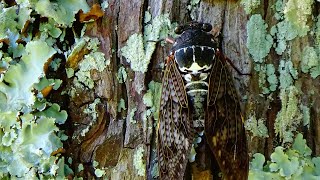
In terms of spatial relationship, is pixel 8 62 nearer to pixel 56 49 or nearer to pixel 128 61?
pixel 56 49

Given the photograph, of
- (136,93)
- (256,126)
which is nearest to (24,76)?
(136,93)

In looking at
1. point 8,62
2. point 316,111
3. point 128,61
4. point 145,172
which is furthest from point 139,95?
point 316,111

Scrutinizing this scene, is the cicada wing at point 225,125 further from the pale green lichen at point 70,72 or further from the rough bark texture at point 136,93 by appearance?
the pale green lichen at point 70,72

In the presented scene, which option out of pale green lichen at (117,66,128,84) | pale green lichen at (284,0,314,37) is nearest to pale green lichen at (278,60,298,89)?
pale green lichen at (284,0,314,37)

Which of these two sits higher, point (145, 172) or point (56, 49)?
point (56, 49)

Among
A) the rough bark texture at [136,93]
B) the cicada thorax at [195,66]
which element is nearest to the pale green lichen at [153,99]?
the rough bark texture at [136,93]

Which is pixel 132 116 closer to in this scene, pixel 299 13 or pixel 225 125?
pixel 225 125

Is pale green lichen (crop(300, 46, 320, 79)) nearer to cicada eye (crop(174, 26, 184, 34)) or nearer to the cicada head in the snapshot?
the cicada head
